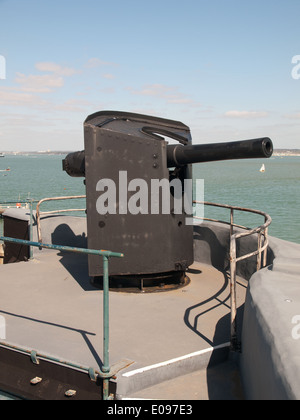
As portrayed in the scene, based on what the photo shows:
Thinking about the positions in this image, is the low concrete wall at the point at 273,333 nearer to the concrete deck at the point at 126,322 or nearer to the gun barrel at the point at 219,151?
the concrete deck at the point at 126,322

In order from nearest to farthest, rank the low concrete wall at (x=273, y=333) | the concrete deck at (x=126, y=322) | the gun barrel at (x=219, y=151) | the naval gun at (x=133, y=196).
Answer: the low concrete wall at (x=273, y=333), the concrete deck at (x=126, y=322), the gun barrel at (x=219, y=151), the naval gun at (x=133, y=196)

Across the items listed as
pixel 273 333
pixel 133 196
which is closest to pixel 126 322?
pixel 133 196

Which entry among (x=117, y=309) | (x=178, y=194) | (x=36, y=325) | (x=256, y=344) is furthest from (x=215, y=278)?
(x=256, y=344)

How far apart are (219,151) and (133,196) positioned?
1209 mm

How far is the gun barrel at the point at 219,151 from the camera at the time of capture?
426 centimetres

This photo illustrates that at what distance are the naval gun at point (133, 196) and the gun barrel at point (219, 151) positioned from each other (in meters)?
0.01

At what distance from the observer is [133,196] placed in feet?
17.1

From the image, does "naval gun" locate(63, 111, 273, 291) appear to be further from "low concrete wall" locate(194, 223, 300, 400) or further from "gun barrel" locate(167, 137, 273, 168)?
"low concrete wall" locate(194, 223, 300, 400)

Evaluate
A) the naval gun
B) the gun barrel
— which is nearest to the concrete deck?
the naval gun

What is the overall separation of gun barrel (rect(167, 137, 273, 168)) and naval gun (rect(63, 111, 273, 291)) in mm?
14

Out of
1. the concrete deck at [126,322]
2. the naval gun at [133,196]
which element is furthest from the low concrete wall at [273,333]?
the naval gun at [133,196]

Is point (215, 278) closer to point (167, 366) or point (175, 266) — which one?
point (175, 266)

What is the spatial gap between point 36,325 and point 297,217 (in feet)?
110
